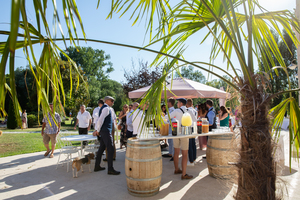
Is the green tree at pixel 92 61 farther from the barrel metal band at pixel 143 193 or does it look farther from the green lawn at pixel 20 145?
the barrel metal band at pixel 143 193

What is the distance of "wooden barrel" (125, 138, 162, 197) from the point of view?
3.70 meters

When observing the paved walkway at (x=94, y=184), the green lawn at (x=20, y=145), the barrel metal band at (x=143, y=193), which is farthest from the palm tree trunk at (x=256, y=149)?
the green lawn at (x=20, y=145)

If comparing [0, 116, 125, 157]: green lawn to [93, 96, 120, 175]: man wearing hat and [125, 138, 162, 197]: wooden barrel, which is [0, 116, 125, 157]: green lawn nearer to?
[93, 96, 120, 175]: man wearing hat

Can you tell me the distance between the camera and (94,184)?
449cm

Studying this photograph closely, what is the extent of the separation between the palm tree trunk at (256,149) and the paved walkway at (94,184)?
127cm

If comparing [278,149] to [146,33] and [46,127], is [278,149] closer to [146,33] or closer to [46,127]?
[146,33]

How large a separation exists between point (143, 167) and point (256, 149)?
2.20 metres

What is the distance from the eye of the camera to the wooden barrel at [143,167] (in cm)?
370

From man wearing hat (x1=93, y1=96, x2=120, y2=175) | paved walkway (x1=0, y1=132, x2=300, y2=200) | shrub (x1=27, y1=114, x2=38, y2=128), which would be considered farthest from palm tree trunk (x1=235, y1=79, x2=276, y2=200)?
shrub (x1=27, y1=114, x2=38, y2=128)

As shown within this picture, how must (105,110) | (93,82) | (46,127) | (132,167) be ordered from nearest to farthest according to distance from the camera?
(132,167), (105,110), (46,127), (93,82)

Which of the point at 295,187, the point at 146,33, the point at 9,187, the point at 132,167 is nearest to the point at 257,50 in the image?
the point at 146,33

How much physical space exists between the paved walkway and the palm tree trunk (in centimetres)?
127

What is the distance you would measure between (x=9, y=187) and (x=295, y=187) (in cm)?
608

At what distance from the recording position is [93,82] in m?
44.6
